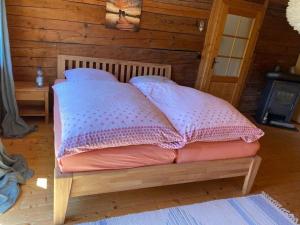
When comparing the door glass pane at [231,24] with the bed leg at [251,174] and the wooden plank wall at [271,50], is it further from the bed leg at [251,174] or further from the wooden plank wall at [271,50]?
the bed leg at [251,174]

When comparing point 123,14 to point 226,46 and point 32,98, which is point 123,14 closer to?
point 32,98

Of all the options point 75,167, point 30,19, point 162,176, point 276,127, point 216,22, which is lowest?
point 276,127

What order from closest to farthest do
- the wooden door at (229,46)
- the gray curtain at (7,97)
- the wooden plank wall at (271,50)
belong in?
1. the gray curtain at (7,97)
2. the wooden door at (229,46)
3. the wooden plank wall at (271,50)

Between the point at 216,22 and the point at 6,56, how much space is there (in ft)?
8.85

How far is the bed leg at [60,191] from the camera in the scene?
1490 mm

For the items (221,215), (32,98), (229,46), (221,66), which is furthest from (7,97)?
(229,46)

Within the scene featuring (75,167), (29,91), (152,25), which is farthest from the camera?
(152,25)

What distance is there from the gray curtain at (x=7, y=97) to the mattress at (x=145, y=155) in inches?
42.8

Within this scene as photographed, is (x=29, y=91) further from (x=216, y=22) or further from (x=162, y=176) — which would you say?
(x=216, y=22)

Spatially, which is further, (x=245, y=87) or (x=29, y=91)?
(x=245, y=87)

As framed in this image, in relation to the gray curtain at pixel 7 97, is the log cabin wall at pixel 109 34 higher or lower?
higher

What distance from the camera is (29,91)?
2.75 m

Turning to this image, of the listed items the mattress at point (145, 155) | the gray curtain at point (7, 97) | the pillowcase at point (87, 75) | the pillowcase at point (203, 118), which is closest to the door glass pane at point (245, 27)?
the pillowcase at point (203, 118)

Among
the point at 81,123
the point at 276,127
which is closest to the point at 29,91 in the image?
the point at 81,123
